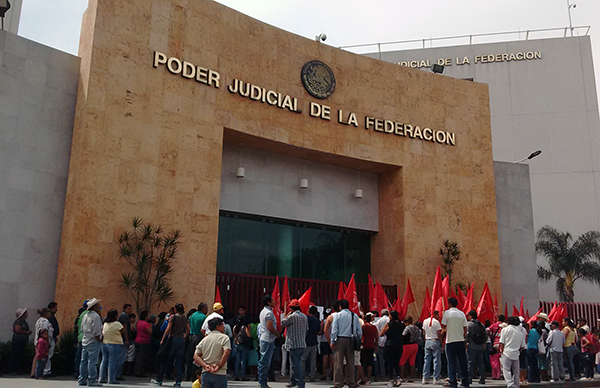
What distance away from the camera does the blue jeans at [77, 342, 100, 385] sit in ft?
35.3

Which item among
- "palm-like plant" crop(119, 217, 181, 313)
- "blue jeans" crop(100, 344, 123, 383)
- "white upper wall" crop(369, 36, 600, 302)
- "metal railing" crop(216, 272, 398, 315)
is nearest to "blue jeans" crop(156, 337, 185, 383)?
"blue jeans" crop(100, 344, 123, 383)

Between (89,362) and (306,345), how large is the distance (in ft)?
14.0

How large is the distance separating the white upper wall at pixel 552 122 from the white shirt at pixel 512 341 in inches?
1057

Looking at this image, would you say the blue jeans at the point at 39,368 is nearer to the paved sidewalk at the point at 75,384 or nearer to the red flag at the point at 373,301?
the paved sidewalk at the point at 75,384

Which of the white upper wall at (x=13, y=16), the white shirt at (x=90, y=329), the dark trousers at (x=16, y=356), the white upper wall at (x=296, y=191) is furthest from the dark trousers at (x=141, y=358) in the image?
the white upper wall at (x=13, y=16)

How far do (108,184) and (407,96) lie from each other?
467 inches

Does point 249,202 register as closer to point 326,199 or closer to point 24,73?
point 326,199

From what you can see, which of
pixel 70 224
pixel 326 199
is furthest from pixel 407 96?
pixel 70 224

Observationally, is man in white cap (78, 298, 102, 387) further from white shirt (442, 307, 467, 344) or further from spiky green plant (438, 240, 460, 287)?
spiky green plant (438, 240, 460, 287)

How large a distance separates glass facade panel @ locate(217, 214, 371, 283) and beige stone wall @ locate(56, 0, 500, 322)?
0.84 metres

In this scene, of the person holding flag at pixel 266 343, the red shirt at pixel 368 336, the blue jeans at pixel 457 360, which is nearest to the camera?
the person holding flag at pixel 266 343

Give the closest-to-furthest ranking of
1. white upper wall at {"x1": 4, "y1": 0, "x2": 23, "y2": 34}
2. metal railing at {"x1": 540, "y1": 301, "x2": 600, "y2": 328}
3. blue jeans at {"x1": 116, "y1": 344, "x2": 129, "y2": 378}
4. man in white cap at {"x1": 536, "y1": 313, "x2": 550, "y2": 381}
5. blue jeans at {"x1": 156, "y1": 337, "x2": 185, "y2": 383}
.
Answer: blue jeans at {"x1": 156, "y1": 337, "x2": 185, "y2": 383} < blue jeans at {"x1": 116, "y1": 344, "x2": 129, "y2": 378} < man in white cap at {"x1": 536, "y1": 313, "x2": 550, "y2": 381} < metal railing at {"x1": 540, "y1": 301, "x2": 600, "y2": 328} < white upper wall at {"x1": 4, "y1": 0, "x2": 23, "y2": 34}

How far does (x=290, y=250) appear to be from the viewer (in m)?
20.1

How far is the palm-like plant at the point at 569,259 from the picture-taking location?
1300 inches
